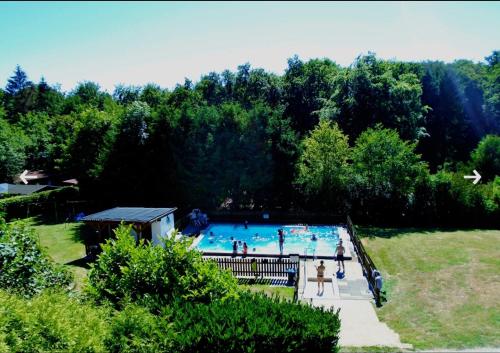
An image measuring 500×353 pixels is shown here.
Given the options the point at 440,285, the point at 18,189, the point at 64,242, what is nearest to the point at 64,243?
the point at 64,242

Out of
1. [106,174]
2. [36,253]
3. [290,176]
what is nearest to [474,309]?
[36,253]

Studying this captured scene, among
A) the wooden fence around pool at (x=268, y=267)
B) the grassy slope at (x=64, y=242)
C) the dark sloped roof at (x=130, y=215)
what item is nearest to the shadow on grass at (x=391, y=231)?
the wooden fence around pool at (x=268, y=267)

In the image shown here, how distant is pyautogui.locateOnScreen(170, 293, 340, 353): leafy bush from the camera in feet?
25.3

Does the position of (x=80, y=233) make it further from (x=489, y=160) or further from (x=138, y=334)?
(x=489, y=160)

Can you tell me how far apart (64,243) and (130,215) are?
6413 millimetres

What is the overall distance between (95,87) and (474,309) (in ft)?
272

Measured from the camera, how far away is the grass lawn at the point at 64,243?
73.4ft

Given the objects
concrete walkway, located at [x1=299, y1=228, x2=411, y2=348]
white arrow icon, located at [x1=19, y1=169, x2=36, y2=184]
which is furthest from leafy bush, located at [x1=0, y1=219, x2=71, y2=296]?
white arrow icon, located at [x1=19, y1=169, x2=36, y2=184]

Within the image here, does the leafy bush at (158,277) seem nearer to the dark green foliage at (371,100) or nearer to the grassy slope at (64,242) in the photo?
the grassy slope at (64,242)

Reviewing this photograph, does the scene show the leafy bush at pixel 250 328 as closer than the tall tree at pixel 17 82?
Yes

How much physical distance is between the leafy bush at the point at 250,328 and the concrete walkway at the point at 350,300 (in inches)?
50.4

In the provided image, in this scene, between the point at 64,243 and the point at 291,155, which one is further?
the point at 291,155

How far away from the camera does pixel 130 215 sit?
78.6ft

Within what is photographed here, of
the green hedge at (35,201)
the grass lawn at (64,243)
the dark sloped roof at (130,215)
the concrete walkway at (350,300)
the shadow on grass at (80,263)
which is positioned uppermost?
the dark sloped roof at (130,215)
